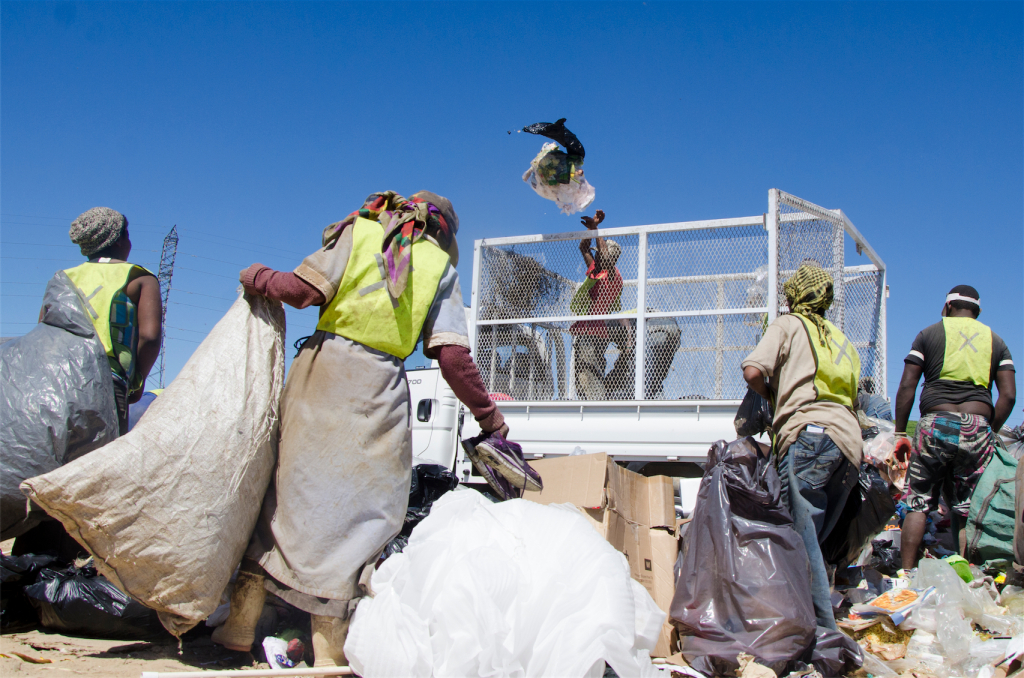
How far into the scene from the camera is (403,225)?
2.61 meters

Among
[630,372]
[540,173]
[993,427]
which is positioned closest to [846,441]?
[993,427]

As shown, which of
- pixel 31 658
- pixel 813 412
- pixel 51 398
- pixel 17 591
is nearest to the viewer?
pixel 31 658

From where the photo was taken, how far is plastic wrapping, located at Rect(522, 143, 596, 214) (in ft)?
17.9

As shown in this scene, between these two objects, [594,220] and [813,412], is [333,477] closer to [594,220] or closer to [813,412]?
[813,412]

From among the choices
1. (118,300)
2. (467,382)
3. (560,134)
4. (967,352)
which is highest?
(560,134)

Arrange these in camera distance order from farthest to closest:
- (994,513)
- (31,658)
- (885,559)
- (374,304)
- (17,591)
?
(885,559) < (994,513) < (17,591) < (374,304) < (31,658)

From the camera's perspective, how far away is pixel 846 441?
304 cm

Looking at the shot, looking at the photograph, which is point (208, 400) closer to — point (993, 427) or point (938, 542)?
point (993, 427)

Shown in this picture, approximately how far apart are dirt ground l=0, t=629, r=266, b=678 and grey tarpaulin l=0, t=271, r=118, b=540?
458mm

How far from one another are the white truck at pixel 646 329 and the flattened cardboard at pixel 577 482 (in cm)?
117

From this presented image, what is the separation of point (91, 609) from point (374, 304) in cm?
152

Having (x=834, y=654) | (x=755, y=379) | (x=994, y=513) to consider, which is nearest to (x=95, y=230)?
(x=755, y=379)

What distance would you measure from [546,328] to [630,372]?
73 cm

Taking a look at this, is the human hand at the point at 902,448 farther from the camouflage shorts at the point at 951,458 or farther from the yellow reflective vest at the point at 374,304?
the yellow reflective vest at the point at 374,304
